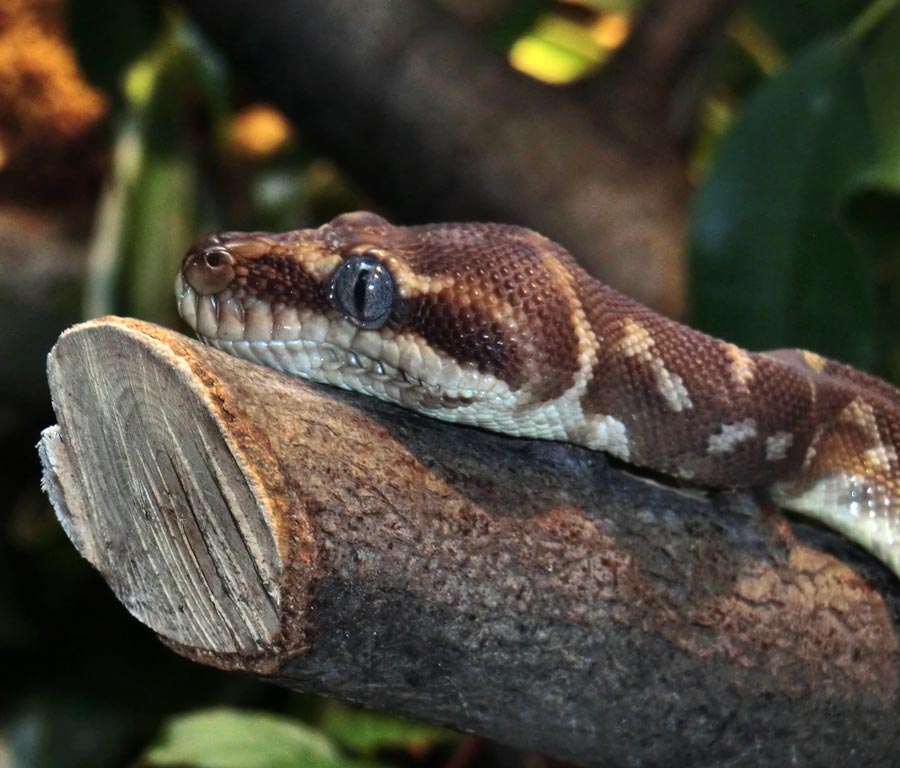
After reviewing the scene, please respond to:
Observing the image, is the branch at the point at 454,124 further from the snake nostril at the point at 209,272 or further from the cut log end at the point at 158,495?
the cut log end at the point at 158,495

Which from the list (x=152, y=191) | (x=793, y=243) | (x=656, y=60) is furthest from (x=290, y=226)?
(x=793, y=243)

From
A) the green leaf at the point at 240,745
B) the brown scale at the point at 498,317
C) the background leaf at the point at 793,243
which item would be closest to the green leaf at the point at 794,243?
the background leaf at the point at 793,243

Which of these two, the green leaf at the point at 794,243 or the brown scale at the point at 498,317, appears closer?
the brown scale at the point at 498,317

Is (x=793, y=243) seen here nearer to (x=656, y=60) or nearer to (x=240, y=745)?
(x=656, y=60)

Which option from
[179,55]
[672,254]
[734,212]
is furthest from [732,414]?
[179,55]

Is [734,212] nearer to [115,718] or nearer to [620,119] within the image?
[620,119]

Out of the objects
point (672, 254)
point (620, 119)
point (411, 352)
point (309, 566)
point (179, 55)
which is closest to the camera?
point (309, 566)
